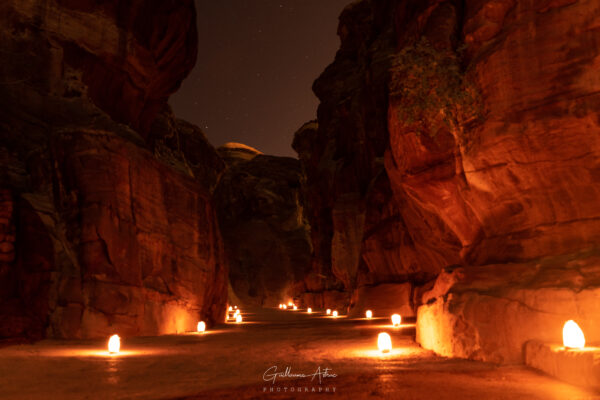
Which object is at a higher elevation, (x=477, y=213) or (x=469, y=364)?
(x=477, y=213)

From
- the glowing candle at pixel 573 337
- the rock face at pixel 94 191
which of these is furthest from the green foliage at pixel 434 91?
the rock face at pixel 94 191

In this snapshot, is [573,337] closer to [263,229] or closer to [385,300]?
[385,300]

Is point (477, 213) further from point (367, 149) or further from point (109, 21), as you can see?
point (367, 149)

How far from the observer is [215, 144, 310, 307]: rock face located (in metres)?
59.4

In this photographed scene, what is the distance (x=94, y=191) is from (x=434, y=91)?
33.7ft

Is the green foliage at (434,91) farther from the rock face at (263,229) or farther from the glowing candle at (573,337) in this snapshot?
the rock face at (263,229)

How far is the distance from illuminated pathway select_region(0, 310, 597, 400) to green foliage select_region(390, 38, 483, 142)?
16.5ft

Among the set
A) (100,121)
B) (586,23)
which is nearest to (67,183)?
(100,121)

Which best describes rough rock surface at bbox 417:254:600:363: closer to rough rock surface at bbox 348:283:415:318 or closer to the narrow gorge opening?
the narrow gorge opening

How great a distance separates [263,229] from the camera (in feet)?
205

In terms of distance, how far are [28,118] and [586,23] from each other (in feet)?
57.4

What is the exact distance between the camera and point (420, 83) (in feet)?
33.7

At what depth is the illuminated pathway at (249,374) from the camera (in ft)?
16.2
